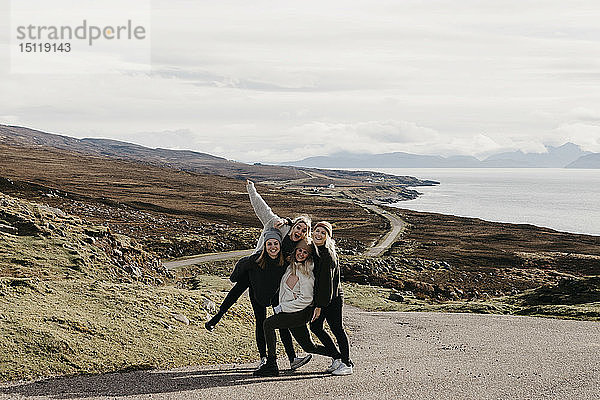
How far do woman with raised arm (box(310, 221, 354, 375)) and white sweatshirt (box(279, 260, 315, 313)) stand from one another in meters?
0.11

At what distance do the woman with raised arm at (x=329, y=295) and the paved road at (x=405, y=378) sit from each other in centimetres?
37

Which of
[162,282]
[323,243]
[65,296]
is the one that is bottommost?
[162,282]

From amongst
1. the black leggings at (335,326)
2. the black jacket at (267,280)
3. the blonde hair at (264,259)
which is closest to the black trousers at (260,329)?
the black jacket at (267,280)

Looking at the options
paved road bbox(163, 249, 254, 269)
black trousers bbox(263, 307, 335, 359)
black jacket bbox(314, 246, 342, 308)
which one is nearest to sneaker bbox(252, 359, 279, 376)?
black trousers bbox(263, 307, 335, 359)

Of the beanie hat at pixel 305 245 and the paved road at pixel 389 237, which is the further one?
the paved road at pixel 389 237

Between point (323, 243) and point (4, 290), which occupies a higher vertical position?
point (323, 243)

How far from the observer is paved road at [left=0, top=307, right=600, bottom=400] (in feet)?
27.2

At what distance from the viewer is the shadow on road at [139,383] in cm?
810

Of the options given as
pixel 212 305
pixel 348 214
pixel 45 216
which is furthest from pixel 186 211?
pixel 212 305

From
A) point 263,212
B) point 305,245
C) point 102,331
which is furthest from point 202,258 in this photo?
point 305,245

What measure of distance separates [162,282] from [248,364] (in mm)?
12743

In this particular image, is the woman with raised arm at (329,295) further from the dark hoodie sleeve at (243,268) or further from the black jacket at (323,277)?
the dark hoodie sleeve at (243,268)

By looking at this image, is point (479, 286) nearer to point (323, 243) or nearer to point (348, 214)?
point (323, 243)

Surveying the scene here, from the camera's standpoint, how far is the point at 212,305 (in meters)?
14.0
